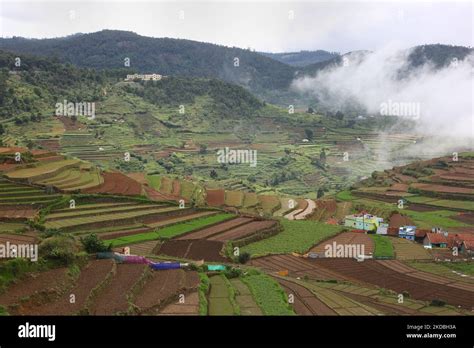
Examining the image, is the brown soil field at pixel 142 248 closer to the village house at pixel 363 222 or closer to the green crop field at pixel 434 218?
the village house at pixel 363 222

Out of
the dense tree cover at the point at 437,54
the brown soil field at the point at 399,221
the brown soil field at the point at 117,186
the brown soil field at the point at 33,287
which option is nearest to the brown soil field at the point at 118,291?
the brown soil field at the point at 33,287

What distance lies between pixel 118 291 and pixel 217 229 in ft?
52.3

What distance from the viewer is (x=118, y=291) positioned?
17.4 metres

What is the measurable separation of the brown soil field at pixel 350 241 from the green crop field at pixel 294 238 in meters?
0.38

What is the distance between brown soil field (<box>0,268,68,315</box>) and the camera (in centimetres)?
1527

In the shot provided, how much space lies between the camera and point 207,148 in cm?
7950

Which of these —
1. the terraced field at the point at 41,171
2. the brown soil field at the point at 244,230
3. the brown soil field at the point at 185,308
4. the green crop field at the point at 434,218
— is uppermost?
the terraced field at the point at 41,171

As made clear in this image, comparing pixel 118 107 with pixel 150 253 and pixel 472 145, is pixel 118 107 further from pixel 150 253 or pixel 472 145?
pixel 150 253

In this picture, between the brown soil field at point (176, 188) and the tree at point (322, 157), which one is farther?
the tree at point (322, 157)

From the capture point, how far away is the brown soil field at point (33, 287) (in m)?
15.3

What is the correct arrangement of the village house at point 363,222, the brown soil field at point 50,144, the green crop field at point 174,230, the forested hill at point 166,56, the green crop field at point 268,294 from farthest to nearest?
the forested hill at point 166,56 → the brown soil field at point 50,144 → the village house at point 363,222 → the green crop field at point 174,230 → the green crop field at point 268,294

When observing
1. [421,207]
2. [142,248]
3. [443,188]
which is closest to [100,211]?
[142,248]
